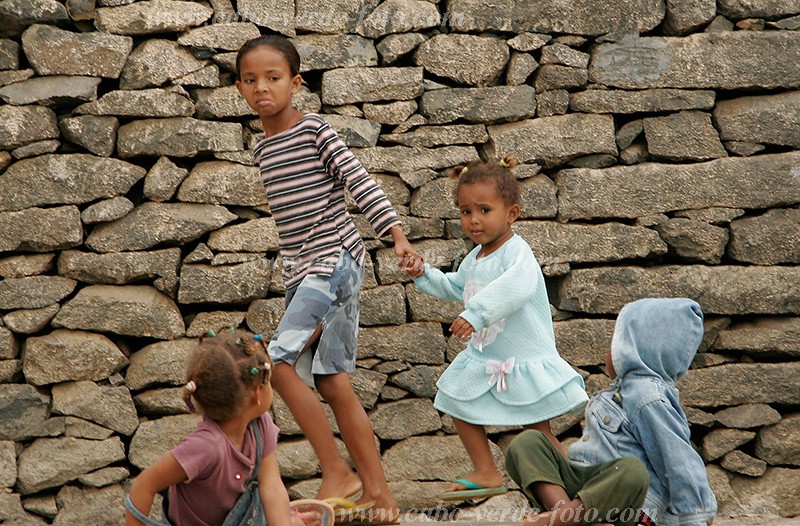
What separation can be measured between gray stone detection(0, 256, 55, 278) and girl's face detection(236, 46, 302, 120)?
1401 mm

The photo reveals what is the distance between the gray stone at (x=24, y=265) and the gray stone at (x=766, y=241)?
3.21m

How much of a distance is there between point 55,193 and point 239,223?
820 mm

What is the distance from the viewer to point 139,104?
486cm

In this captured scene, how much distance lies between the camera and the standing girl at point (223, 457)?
3121 mm

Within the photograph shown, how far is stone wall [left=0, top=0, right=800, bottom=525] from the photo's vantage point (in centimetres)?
481

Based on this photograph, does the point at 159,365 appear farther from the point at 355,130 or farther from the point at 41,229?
the point at 355,130

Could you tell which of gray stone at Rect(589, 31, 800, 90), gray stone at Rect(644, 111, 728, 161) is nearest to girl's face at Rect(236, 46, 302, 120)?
gray stone at Rect(589, 31, 800, 90)

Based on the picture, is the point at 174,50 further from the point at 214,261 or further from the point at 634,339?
the point at 634,339

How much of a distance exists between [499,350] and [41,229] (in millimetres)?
2139

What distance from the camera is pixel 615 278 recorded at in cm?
513

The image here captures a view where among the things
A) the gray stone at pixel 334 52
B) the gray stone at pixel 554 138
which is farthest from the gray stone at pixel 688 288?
the gray stone at pixel 334 52

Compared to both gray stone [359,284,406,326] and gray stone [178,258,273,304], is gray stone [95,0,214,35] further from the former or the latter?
gray stone [359,284,406,326]

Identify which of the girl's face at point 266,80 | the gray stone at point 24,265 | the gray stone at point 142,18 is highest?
the gray stone at point 142,18

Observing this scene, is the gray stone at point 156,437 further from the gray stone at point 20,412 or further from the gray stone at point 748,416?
the gray stone at point 748,416
